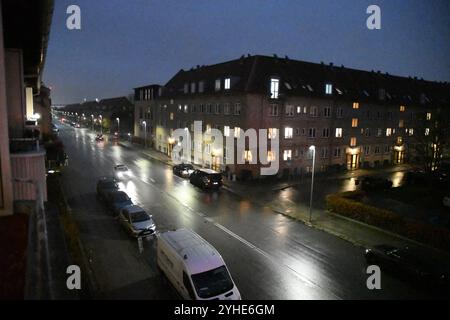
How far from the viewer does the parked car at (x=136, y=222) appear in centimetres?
1878

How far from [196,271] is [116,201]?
13084mm

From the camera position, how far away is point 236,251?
17.9 metres

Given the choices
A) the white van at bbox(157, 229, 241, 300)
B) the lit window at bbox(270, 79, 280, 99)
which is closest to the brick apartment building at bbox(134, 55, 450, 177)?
the lit window at bbox(270, 79, 280, 99)

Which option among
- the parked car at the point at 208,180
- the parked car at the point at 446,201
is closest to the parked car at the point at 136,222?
the parked car at the point at 208,180

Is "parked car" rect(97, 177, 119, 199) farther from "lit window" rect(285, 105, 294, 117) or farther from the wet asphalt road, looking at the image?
"lit window" rect(285, 105, 294, 117)

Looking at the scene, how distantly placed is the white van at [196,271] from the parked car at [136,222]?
5.23 meters

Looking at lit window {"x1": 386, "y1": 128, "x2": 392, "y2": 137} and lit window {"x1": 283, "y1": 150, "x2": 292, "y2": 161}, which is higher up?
lit window {"x1": 386, "y1": 128, "x2": 392, "y2": 137}

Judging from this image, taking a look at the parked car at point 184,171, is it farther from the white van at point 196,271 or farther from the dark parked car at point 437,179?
the dark parked car at point 437,179

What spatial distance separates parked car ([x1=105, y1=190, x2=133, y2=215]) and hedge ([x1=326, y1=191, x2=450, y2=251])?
15.0m

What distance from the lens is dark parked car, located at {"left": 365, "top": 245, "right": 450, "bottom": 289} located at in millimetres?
14133

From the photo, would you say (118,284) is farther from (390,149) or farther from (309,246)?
(390,149)

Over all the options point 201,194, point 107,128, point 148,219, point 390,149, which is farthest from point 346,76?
point 107,128

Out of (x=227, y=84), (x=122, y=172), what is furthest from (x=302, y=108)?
(x=122, y=172)
